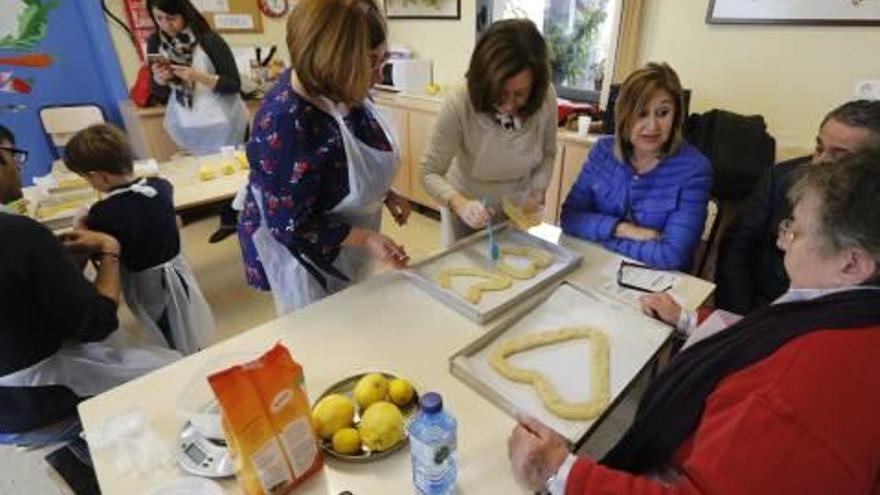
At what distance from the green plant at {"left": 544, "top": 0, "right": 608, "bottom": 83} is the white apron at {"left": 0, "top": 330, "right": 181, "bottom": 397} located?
A: 8.60 ft

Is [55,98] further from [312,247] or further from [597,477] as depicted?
[597,477]

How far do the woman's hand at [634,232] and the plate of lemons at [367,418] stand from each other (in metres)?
0.92

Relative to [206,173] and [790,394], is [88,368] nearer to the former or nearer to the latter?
[206,173]

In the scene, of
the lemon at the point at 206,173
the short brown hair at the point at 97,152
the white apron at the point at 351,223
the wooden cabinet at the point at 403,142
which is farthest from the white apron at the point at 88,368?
the wooden cabinet at the point at 403,142

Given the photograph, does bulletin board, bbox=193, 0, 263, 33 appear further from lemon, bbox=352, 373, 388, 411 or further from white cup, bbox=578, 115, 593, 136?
lemon, bbox=352, 373, 388, 411

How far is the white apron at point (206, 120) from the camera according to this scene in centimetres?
293

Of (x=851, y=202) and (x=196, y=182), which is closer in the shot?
(x=851, y=202)

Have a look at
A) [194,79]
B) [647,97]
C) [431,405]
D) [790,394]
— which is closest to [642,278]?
[647,97]

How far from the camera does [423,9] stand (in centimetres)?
370

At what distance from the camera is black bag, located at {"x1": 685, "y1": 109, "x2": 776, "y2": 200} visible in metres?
2.00

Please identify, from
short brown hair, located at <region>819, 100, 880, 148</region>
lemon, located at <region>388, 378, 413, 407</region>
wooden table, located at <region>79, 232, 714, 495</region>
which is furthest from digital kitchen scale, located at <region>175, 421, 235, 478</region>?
short brown hair, located at <region>819, 100, 880, 148</region>

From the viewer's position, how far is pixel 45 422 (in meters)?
1.21

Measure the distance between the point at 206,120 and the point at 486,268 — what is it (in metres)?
2.45

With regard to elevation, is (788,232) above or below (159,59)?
below
